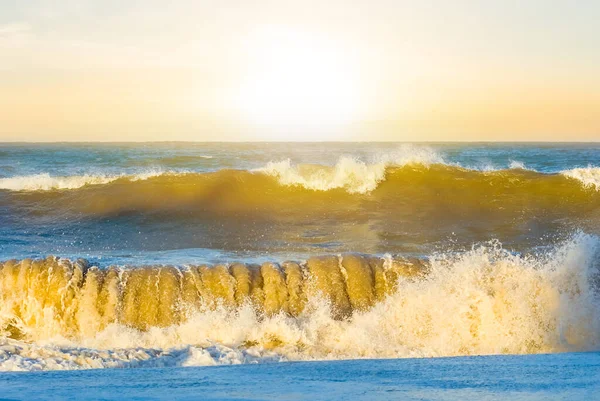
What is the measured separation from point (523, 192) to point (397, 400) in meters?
15.7

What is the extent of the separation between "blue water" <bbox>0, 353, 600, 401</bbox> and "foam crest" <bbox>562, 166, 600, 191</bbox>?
1589 centimetres

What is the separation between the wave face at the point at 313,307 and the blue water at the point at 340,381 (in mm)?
2239

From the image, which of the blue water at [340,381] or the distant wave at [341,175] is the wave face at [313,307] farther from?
the distant wave at [341,175]

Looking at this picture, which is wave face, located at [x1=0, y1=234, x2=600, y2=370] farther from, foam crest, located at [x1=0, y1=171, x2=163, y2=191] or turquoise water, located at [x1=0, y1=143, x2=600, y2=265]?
foam crest, located at [x1=0, y1=171, x2=163, y2=191]

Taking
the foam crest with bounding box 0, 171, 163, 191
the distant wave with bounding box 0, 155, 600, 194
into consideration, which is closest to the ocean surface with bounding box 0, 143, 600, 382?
the distant wave with bounding box 0, 155, 600, 194

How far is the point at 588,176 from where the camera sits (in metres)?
20.2

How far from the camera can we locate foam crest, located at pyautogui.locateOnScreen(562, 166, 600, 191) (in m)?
19.6

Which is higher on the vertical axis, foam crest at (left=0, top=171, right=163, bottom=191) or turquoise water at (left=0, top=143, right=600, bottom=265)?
foam crest at (left=0, top=171, right=163, bottom=191)

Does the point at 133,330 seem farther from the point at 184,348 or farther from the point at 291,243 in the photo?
the point at 291,243

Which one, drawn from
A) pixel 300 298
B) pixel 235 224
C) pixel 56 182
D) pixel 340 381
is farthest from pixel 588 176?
pixel 340 381

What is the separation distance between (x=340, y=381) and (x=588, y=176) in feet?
58.6

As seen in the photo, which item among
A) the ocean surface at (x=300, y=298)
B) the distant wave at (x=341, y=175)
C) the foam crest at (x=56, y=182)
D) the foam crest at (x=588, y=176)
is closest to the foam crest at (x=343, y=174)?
the distant wave at (x=341, y=175)

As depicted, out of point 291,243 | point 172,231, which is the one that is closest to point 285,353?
point 291,243

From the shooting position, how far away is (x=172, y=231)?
49.4ft
